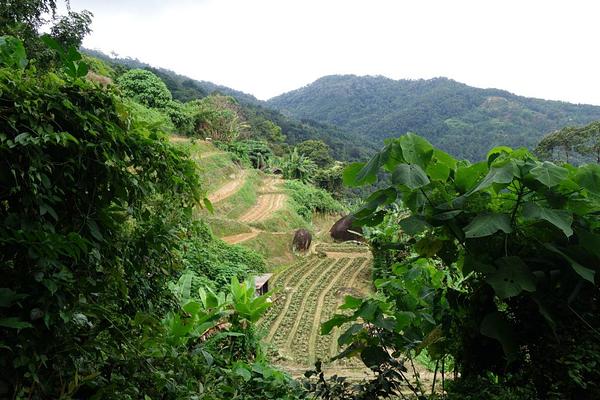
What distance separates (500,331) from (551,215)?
0.53 meters

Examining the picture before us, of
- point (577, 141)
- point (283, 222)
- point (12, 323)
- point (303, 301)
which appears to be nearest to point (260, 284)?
point (303, 301)

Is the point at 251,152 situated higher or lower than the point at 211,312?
higher

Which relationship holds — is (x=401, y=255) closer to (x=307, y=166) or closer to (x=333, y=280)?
(x=333, y=280)

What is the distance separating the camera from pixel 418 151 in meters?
1.78

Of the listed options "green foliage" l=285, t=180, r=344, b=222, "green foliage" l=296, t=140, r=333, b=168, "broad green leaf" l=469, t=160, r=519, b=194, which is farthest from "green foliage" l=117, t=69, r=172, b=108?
"broad green leaf" l=469, t=160, r=519, b=194

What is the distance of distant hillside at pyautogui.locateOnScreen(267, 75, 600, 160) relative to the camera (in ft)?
221

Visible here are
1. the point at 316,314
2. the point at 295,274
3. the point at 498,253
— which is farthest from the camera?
the point at 295,274

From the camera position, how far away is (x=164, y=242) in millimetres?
2047

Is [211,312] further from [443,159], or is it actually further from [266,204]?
[266,204]

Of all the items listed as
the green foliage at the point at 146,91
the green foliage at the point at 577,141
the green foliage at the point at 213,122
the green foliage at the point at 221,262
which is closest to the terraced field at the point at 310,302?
the green foliage at the point at 221,262

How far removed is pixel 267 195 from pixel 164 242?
73.4 ft

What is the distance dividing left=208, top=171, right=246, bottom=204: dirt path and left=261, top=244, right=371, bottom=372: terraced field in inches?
256

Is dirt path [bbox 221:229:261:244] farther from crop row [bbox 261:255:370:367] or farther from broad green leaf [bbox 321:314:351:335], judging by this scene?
broad green leaf [bbox 321:314:351:335]

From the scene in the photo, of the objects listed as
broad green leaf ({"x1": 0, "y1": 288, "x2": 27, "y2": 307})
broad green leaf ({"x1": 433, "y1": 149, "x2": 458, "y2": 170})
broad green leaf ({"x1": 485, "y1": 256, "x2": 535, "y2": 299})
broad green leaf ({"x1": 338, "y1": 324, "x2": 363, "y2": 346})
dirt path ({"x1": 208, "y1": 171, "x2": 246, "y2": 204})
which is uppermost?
broad green leaf ({"x1": 433, "y1": 149, "x2": 458, "y2": 170})
